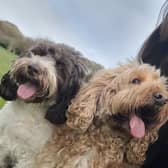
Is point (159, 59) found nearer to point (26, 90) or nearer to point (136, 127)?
point (136, 127)

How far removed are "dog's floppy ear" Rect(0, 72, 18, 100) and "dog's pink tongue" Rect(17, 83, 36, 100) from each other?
0.17 meters

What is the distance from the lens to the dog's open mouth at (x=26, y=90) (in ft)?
15.0

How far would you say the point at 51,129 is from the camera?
4715mm

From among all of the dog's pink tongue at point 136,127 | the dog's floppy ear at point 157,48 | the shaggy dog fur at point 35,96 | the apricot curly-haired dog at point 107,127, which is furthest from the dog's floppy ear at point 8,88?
the dog's floppy ear at point 157,48

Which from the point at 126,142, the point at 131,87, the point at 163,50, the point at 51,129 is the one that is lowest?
the point at 51,129

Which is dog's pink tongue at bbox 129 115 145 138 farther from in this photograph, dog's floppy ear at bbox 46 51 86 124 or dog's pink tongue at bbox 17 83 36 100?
dog's pink tongue at bbox 17 83 36 100

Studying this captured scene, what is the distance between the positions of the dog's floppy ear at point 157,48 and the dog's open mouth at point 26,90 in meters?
1.21

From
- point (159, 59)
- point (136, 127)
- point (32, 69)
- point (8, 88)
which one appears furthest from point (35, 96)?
point (159, 59)

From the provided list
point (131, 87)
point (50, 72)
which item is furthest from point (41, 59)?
point (131, 87)

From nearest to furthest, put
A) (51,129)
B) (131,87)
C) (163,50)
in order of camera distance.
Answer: (131,87) < (51,129) < (163,50)

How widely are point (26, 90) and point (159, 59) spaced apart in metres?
1.49

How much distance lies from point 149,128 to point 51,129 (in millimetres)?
A: 900

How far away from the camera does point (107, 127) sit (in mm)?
4598

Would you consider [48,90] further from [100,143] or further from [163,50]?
[163,50]
